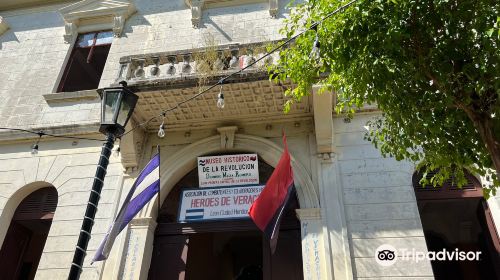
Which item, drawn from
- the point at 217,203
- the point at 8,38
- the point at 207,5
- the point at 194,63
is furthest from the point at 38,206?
the point at 207,5

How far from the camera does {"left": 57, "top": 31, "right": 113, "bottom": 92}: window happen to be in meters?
10.8

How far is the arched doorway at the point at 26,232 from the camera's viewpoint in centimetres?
814

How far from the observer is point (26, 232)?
8.66 metres

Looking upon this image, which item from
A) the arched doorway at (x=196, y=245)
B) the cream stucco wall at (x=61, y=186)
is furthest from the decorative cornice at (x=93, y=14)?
the arched doorway at (x=196, y=245)

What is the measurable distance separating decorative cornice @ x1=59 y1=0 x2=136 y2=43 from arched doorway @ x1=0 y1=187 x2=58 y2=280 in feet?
16.4

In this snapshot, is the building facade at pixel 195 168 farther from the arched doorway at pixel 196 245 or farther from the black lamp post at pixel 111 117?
the black lamp post at pixel 111 117

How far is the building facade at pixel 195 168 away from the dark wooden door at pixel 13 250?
1.0 inches

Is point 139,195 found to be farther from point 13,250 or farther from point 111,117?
point 13,250

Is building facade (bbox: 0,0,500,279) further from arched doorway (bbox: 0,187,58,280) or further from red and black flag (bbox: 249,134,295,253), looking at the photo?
red and black flag (bbox: 249,134,295,253)

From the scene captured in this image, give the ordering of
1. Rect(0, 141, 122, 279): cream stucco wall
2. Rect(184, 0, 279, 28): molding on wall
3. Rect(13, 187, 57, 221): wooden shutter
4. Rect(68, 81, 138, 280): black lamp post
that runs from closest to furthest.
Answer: Rect(68, 81, 138, 280): black lamp post < Rect(0, 141, 122, 279): cream stucco wall < Rect(13, 187, 57, 221): wooden shutter < Rect(184, 0, 279, 28): molding on wall

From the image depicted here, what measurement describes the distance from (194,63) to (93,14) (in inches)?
220

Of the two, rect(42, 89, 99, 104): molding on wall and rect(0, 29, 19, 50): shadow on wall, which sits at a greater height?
rect(0, 29, 19, 50): shadow on wall

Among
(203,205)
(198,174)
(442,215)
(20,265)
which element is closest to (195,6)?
(198,174)

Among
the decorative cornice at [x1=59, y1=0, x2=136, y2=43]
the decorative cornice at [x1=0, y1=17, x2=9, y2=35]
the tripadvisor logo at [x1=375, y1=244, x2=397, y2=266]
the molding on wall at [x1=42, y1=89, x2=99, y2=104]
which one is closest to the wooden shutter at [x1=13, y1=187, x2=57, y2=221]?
the molding on wall at [x1=42, y1=89, x2=99, y2=104]
